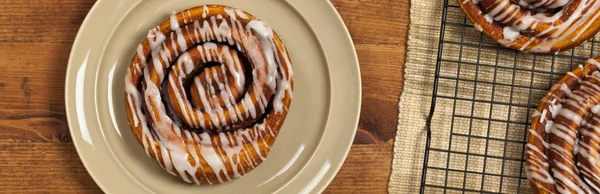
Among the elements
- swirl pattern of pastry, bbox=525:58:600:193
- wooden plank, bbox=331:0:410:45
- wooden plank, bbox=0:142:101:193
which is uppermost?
wooden plank, bbox=331:0:410:45

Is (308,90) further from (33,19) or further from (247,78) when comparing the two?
(33,19)

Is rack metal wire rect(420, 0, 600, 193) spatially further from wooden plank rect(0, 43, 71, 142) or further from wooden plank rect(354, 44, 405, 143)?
wooden plank rect(0, 43, 71, 142)

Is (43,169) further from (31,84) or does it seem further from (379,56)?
(379,56)

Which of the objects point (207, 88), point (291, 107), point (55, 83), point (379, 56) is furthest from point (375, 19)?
point (55, 83)

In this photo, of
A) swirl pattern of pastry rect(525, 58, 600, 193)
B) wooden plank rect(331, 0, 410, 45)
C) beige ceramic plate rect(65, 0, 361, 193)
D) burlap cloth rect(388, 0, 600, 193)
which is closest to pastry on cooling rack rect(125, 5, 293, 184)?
beige ceramic plate rect(65, 0, 361, 193)

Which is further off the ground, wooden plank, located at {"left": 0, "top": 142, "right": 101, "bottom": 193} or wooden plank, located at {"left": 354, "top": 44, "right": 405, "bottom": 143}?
wooden plank, located at {"left": 354, "top": 44, "right": 405, "bottom": 143}

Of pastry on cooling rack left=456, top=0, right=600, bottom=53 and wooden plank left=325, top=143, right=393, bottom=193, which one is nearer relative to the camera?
pastry on cooling rack left=456, top=0, right=600, bottom=53

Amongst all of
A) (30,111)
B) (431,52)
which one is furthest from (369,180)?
(30,111)
